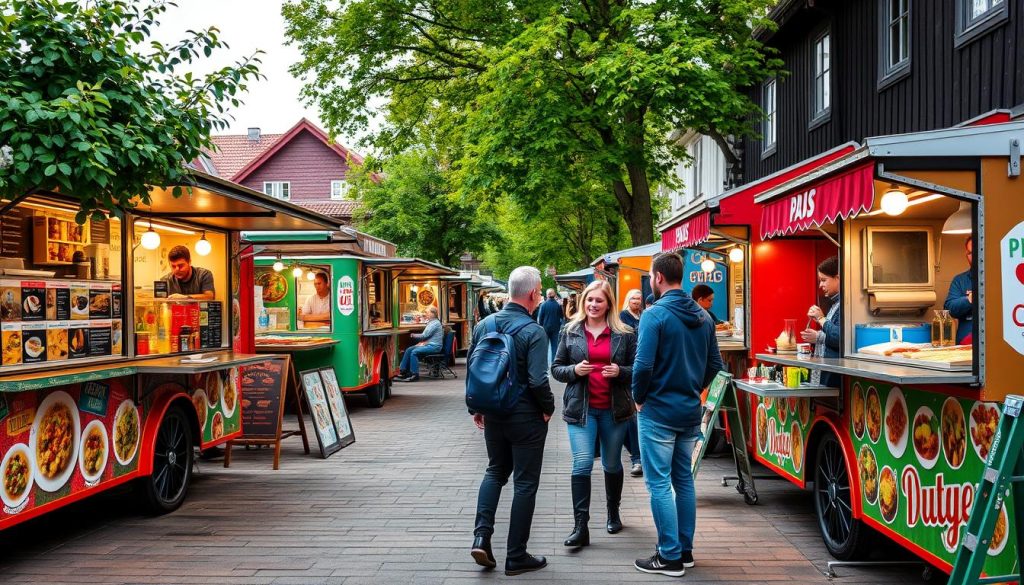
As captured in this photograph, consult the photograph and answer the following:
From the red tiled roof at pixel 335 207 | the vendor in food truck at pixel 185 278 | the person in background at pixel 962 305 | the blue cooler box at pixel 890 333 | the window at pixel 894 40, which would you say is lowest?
the blue cooler box at pixel 890 333

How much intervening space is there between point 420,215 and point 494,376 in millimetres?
30093

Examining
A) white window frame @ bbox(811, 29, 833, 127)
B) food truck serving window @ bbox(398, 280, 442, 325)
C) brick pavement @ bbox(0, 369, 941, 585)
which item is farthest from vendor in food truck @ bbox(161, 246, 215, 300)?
food truck serving window @ bbox(398, 280, 442, 325)

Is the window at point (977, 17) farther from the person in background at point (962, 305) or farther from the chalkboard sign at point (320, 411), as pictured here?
the chalkboard sign at point (320, 411)

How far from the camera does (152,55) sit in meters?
6.38

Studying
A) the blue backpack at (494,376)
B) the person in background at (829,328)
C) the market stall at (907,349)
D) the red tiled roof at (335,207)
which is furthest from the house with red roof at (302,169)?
the blue backpack at (494,376)

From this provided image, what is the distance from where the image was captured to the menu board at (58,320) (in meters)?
6.43

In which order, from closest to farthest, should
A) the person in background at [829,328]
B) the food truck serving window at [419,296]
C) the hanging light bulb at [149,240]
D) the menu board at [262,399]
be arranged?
the person in background at [829,328] < the hanging light bulb at [149,240] < the menu board at [262,399] < the food truck serving window at [419,296]

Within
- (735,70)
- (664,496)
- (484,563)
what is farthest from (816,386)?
(735,70)

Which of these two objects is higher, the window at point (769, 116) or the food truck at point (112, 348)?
the window at point (769, 116)

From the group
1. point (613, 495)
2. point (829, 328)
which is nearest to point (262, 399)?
point (613, 495)

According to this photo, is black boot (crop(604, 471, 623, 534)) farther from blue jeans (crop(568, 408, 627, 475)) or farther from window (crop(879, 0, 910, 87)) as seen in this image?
window (crop(879, 0, 910, 87))

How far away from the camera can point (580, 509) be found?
6.30 meters

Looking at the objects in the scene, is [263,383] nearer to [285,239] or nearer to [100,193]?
[285,239]

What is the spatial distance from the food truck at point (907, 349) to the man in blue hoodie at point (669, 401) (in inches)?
33.9
